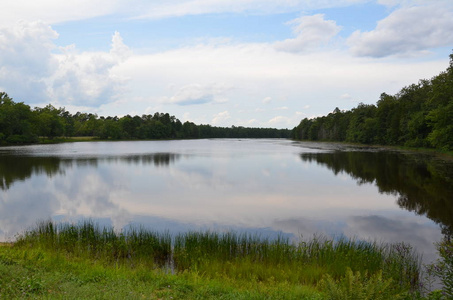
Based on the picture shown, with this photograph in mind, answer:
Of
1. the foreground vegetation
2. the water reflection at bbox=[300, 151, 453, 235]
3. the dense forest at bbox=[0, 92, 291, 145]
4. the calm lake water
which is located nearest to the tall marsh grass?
the foreground vegetation

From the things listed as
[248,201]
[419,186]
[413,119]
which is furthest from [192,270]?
[413,119]

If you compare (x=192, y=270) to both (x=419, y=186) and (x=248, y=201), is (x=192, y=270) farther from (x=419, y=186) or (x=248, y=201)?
(x=419, y=186)

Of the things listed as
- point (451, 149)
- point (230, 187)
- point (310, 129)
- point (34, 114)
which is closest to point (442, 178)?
point (230, 187)

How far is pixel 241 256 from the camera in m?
11.4

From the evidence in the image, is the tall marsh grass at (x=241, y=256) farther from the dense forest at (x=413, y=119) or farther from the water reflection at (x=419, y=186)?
the dense forest at (x=413, y=119)

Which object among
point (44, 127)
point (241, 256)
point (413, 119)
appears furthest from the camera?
point (44, 127)

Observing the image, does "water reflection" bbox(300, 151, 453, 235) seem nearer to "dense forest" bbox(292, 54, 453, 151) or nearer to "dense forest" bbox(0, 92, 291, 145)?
"dense forest" bbox(292, 54, 453, 151)

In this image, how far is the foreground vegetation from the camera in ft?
24.5

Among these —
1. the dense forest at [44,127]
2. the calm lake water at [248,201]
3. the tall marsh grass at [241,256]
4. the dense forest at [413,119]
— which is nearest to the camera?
the tall marsh grass at [241,256]

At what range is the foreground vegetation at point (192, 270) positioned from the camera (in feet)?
24.5

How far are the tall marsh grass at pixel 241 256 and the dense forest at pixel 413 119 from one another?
44.5 m

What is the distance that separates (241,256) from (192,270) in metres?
2.12

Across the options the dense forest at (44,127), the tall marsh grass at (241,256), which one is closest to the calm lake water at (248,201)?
the tall marsh grass at (241,256)

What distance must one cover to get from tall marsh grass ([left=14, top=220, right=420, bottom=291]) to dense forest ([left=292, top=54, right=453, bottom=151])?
44.5 m
